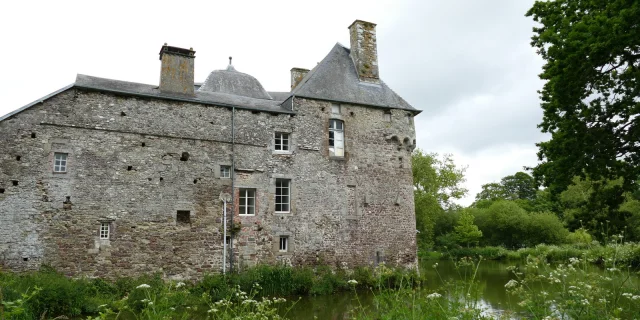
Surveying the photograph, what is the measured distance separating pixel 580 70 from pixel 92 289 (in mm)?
13332

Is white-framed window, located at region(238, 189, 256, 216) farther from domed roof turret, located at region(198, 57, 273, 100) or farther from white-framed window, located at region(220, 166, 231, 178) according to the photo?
domed roof turret, located at region(198, 57, 273, 100)

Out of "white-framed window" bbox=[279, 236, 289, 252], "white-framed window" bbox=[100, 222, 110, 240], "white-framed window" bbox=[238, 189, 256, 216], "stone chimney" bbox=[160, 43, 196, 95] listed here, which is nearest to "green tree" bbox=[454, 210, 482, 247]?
"white-framed window" bbox=[279, 236, 289, 252]

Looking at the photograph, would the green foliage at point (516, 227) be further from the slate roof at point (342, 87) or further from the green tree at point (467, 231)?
the slate roof at point (342, 87)

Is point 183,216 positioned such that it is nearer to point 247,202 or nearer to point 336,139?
point 247,202

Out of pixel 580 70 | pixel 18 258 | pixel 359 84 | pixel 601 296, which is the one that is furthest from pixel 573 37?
pixel 18 258

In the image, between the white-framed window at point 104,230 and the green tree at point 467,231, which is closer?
the white-framed window at point 104,230

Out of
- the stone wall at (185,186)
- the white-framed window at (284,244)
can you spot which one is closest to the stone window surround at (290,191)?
the stone wall at (185,186)

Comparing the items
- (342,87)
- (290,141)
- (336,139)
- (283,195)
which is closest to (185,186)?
(283,195)

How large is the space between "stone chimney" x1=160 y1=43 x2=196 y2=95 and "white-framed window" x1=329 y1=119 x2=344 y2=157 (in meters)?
5.40

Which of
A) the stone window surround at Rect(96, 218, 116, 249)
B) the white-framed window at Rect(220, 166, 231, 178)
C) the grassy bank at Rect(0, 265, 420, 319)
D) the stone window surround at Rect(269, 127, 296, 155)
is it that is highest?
the stone window surround at Rect(269, 127, 296, 155)

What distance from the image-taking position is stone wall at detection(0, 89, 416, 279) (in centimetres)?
1271

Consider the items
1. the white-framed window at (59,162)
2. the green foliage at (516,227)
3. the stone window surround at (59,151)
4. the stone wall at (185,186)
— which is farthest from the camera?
the green foliage at (516,227)

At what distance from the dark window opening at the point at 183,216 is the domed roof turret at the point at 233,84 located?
6489 millimetres

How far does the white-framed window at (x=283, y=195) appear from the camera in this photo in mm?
15977
